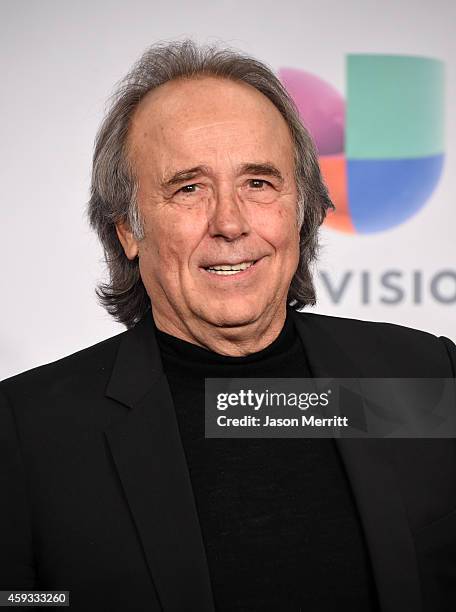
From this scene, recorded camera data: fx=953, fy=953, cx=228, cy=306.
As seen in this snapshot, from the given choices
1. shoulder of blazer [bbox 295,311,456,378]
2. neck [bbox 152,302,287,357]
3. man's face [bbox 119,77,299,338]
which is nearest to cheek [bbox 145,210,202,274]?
man's face [bbox 119,77,299,338]

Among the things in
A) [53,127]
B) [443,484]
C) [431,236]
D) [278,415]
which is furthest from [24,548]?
[431,236]

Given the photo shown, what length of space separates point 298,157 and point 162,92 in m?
0.28

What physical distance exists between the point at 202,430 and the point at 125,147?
21.0 inches

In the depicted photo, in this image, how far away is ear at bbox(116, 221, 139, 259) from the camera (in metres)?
1.78

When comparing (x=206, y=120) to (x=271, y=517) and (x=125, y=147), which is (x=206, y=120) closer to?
(x=125, y=147)

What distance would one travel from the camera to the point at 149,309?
185 centimetres

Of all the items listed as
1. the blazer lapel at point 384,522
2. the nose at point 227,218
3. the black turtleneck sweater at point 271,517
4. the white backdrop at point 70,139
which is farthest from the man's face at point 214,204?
the white backdrop at point 70,139

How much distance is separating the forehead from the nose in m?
0.08

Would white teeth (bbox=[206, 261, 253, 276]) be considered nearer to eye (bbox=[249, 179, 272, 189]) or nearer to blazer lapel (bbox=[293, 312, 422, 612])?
eye (bbox=[249, 179, 272, 189])

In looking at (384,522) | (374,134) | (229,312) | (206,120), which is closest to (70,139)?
(374,134)

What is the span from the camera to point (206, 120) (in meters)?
1.64

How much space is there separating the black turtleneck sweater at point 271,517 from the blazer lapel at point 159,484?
0.16ft

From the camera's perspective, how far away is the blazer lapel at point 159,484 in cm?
144

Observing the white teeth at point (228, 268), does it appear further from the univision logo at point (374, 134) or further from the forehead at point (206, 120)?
the univision logo at point (374, 134)
